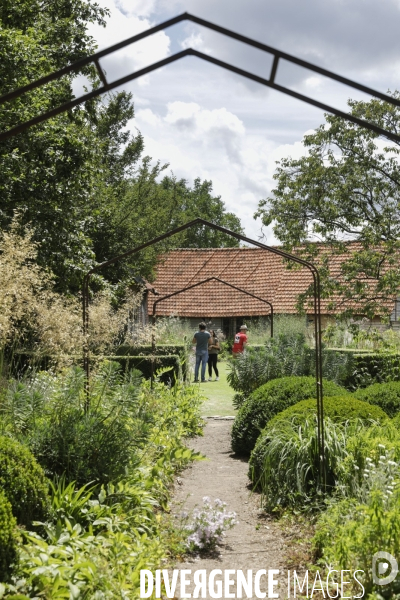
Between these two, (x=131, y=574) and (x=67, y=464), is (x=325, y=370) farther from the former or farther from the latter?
(x=131, y=574)

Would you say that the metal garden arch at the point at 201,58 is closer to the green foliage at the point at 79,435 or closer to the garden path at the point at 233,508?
the green foliage at the point at 79,435

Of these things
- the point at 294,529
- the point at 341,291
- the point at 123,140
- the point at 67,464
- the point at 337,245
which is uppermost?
the point at 123,140

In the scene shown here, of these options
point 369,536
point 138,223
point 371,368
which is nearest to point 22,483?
point 369,536

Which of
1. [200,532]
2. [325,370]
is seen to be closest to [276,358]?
[325,370]

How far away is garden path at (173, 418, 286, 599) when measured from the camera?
5320 millimetres

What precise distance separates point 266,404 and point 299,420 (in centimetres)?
138

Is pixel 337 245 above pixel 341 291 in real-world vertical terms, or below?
above

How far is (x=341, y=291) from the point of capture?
1697 cm

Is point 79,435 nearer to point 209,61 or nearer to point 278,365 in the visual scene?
point 209,61

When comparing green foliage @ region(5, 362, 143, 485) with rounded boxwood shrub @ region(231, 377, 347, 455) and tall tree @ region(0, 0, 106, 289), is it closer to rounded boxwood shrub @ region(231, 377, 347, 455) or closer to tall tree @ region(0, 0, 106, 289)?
rounded boxwood shrub @ region(231, 377, 347, 455)

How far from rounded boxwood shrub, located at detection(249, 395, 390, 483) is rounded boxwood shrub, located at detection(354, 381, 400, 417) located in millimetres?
1199

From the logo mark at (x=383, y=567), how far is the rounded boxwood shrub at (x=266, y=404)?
4.24 m

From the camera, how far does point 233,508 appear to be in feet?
22.1

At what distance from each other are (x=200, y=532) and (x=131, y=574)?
1347 mm
